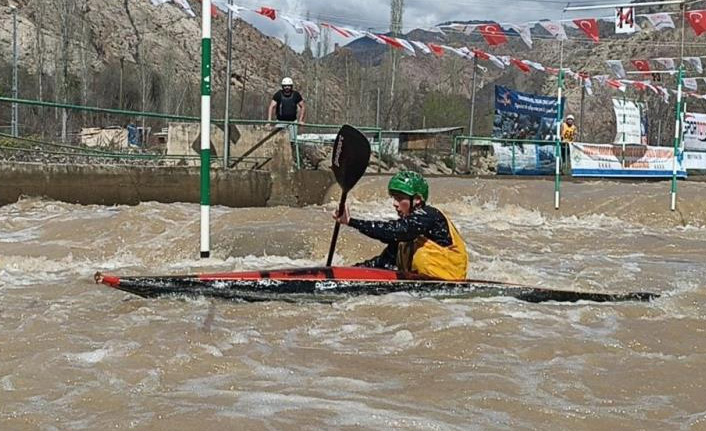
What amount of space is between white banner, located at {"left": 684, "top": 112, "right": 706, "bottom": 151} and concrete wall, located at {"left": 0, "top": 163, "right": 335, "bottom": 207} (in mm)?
11944

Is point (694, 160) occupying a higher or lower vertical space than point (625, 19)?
lower

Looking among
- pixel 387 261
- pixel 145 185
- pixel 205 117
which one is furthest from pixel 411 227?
pixel 145 185

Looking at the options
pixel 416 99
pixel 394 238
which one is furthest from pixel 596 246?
pixel 416 99

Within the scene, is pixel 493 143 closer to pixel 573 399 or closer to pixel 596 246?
pixel 596 246

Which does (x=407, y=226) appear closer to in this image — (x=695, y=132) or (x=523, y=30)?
(x=523, y=30)

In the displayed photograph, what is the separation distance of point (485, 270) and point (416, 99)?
40.2 m

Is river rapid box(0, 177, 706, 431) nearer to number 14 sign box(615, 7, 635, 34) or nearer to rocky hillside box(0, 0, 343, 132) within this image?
number 14 sign box(615, 7, 635, 34)

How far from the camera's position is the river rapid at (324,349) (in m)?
3.29

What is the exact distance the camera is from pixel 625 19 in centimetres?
1408

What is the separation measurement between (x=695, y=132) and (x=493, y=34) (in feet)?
28.5

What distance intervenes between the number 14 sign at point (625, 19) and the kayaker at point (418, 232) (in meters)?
10.1

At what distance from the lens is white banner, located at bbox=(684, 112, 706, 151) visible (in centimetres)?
2062

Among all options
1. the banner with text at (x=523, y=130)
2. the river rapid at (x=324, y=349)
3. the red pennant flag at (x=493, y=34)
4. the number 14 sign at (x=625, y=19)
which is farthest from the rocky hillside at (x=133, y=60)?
the river rapid at (x=324, y=349)

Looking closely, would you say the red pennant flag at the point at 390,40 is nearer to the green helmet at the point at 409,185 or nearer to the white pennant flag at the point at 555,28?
the white pennant flag at the point at 555,28
